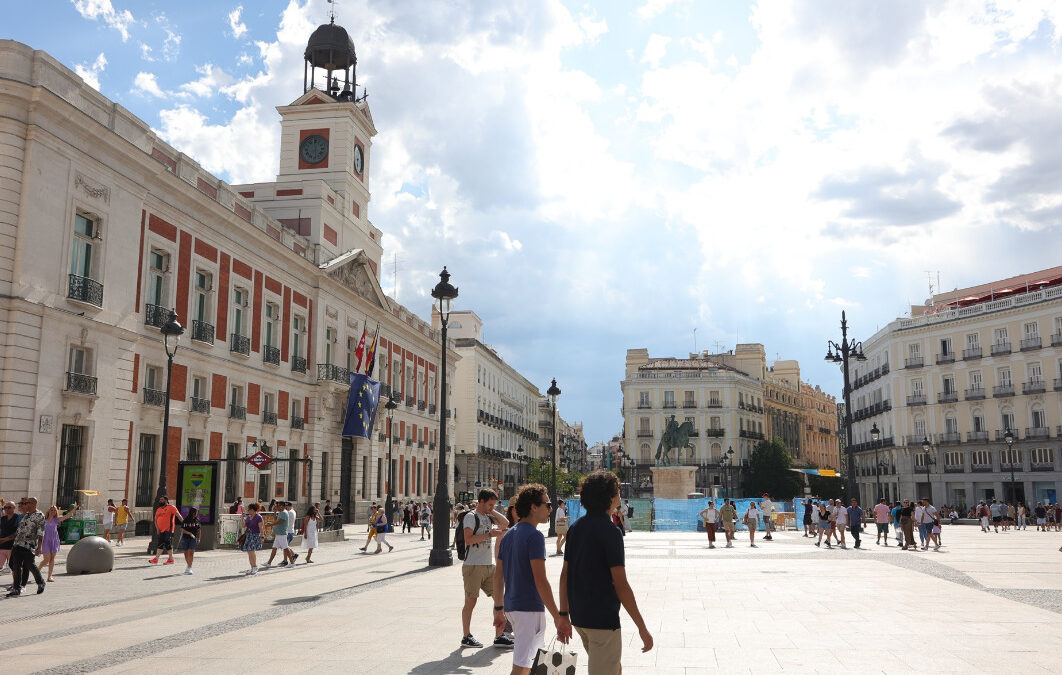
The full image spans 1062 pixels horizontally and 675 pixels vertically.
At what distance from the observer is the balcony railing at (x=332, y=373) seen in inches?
1606

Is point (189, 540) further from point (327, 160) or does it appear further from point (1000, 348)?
point (1000, 348)

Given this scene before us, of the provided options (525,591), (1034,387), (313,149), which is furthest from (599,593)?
(1034,387)

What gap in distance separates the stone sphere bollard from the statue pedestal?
33.4m

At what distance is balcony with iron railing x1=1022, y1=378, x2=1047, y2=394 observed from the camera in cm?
5766

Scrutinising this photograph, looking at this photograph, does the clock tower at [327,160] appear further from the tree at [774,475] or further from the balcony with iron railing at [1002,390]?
the tree at [774,475]

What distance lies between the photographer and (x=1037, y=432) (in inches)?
2274

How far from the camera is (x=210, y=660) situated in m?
8.31

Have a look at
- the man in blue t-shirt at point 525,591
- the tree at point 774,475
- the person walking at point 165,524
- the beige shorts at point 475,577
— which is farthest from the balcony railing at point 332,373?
the tree at point 774,475

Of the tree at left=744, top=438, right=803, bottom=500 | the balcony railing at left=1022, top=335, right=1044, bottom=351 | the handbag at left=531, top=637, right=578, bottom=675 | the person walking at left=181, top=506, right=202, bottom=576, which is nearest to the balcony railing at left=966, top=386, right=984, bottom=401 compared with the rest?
the balcony railing at left=1022, top=335, right=1044, bottom=351

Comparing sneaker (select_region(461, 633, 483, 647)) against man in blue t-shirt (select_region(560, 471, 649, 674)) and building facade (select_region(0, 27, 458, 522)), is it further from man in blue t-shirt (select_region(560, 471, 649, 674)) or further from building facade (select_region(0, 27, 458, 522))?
building facade (select_region(0, 27, 458, 522))

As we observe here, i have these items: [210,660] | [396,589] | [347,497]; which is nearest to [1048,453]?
[347,497]

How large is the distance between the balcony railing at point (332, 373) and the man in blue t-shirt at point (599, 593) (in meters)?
36.8

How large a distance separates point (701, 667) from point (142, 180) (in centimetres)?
2473

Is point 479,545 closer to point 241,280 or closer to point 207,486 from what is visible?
point 207,486
